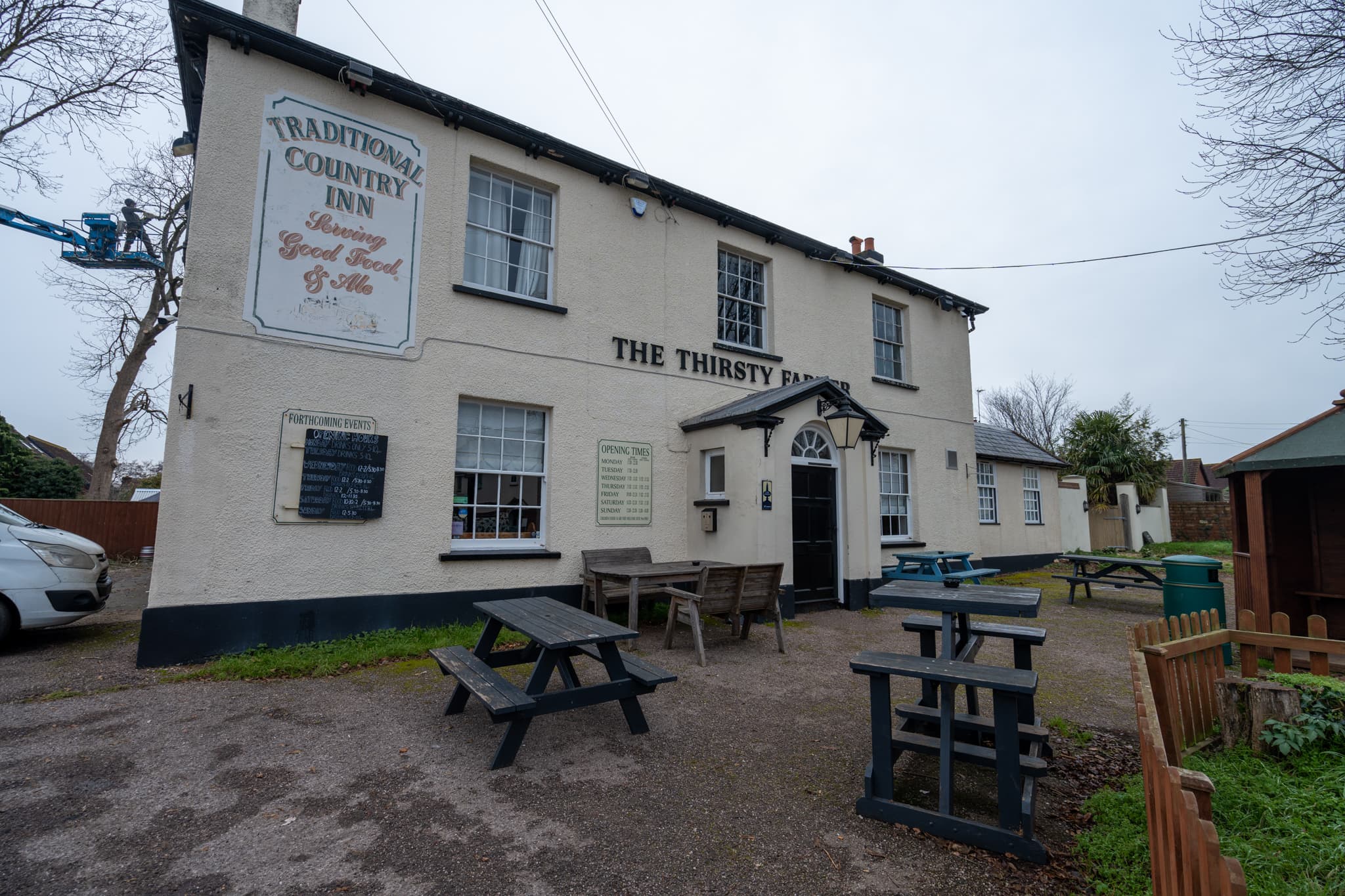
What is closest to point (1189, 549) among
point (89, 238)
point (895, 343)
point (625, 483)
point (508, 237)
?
point (895, 343)

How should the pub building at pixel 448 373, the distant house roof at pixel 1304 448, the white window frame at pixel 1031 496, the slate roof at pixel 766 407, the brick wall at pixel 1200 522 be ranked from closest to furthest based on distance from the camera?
the distant house roof at pixel 1304 448 → the pub building at pixel 448 373 → the slate roof at pixel 766 407 → the white window frame at pixel 1031 496 → the brick wall at pixel 1200 522

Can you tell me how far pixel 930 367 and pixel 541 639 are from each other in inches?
466

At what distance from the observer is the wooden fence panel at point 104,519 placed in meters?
14.5

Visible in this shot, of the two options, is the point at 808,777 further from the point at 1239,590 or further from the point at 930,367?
the point at 930,367

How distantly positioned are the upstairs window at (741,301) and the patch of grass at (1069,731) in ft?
23.5

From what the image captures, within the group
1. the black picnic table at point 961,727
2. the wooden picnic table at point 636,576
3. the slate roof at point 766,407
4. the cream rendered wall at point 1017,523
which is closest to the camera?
the black picnic table at point 961,727

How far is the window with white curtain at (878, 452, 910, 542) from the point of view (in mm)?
11891

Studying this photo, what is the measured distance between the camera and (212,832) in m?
3.02

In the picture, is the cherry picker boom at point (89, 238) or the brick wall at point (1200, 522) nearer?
the cherry picker boom at point (89, 238)

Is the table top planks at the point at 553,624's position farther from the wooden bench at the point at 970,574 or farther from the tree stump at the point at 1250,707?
the wooden bench at the point at 970,574

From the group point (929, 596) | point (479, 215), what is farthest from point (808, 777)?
point (479, 215)

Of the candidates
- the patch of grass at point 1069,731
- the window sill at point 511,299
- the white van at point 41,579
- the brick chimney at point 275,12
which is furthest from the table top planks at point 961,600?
the brick chimney at point 275,12

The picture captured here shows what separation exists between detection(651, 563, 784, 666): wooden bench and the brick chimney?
7.90 m

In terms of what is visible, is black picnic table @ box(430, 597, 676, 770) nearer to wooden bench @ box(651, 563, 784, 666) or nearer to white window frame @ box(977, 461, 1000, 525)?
wooden bench @ box(651, 563, 784, 666)
